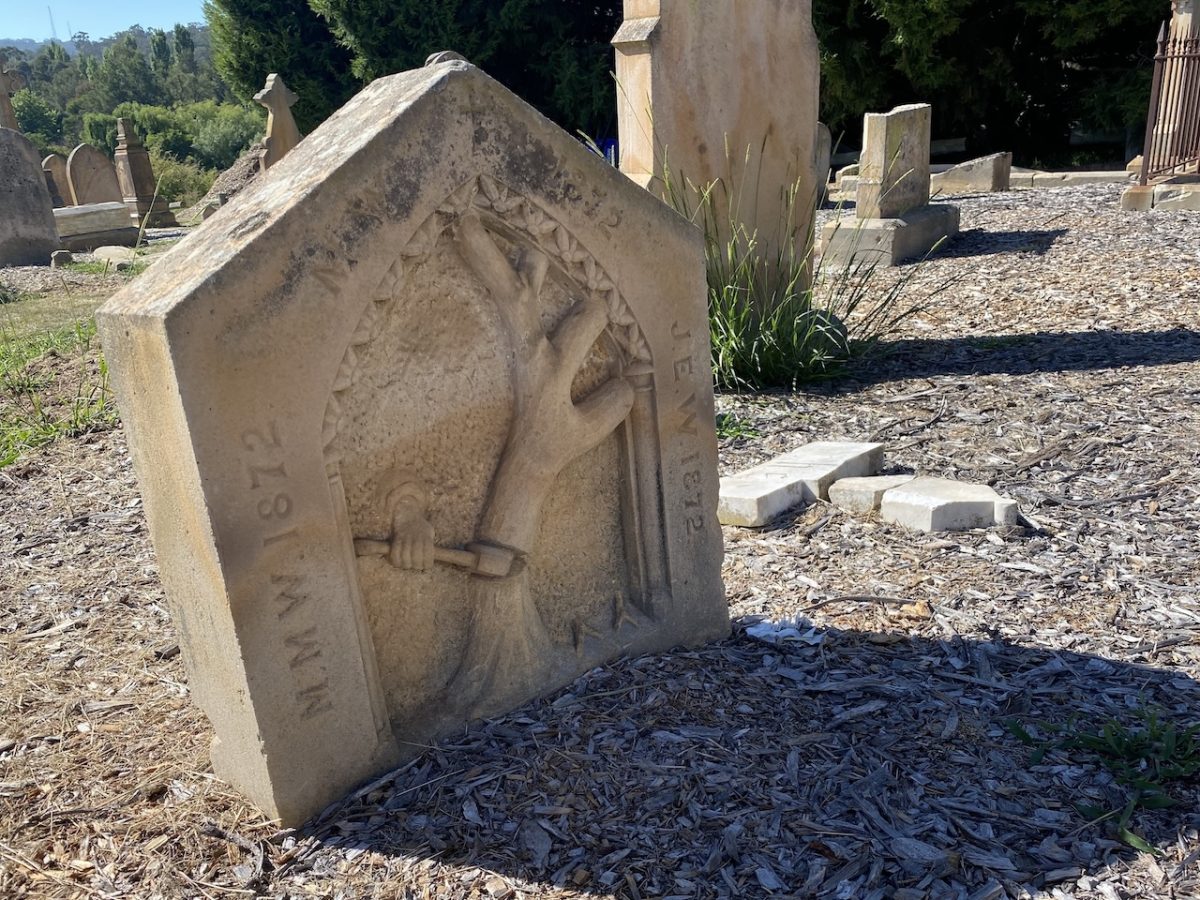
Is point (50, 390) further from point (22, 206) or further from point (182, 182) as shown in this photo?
point (182, 182)

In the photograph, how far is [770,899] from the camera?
5.88ft

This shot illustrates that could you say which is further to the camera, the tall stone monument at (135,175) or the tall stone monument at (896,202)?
the tall stone monument at (135,175)

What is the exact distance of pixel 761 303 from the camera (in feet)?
17.2

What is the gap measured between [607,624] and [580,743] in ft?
1.21

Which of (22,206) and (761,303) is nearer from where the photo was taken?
(761,303)

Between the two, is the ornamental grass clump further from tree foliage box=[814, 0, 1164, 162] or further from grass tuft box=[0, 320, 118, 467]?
tree foliage box=[814, 0, 1164, 162]

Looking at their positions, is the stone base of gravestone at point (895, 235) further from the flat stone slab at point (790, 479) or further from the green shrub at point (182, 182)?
the green shrub at point (182, 182)

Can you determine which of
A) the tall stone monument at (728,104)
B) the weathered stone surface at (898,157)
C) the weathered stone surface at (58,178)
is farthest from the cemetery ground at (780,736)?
the weathered stone surface at (58,178)

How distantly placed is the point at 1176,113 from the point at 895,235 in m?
3.48

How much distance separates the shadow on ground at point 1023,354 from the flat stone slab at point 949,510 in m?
1.59

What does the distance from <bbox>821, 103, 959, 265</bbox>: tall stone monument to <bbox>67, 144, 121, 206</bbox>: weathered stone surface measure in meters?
16.0

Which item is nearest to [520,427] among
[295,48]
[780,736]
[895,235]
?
[780,736]

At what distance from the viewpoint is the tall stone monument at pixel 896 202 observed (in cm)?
810

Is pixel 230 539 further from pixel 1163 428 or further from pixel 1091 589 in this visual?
pixel 1163 428
